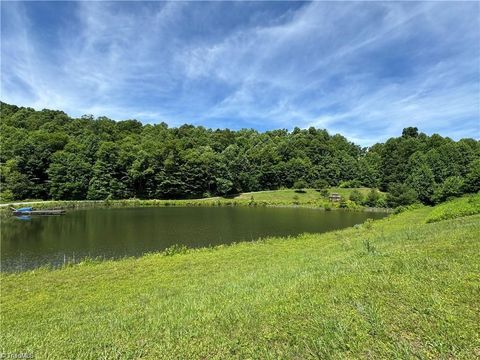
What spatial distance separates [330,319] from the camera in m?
5.48

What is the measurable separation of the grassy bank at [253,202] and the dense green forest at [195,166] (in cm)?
558

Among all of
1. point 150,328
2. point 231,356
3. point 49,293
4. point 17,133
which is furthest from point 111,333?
point 17,133

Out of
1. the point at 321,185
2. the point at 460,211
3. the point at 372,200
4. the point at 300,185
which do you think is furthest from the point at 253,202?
the point at 460,211

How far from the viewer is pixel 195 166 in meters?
81.8

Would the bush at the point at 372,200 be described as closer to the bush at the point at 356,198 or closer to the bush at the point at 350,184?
the bush at the point at 356,198

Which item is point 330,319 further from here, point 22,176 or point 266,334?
point 22,176

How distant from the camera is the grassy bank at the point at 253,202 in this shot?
62350 millimetres

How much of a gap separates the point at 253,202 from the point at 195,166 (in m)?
20.4

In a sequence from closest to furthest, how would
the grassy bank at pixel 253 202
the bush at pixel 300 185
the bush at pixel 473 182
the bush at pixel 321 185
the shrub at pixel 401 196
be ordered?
the bush at pixel 473 182 → the shrub at pixel 401 196 → the grassy bank at pixel 253 202 → the bush at pixel 300 185 → the bush at pixel 321 185

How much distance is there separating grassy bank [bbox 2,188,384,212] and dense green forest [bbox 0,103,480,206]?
5581 mm

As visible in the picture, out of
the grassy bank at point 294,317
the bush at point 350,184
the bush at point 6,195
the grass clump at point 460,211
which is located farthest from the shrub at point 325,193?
the bush at point 6,195

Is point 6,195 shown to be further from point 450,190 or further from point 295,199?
point 450,190

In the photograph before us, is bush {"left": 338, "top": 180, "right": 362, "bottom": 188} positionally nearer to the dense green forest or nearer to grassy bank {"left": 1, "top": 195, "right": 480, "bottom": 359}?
the dense green forest

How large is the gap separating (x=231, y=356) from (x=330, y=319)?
1910 millimetres
